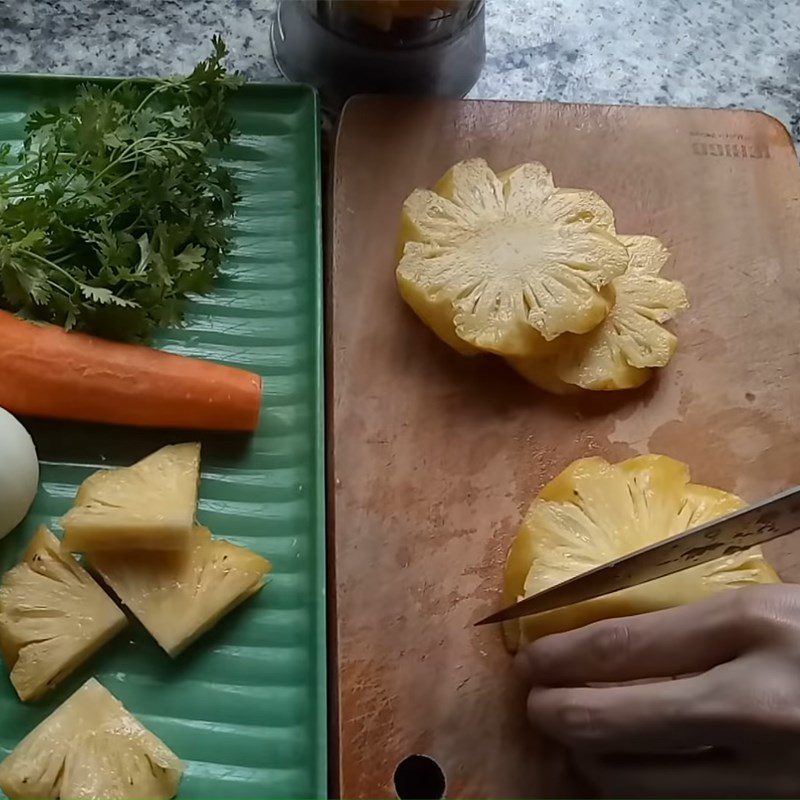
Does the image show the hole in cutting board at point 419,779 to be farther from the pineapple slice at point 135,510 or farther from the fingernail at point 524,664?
the pineapple slice at point 135,510

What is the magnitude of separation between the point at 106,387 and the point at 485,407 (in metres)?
0.44

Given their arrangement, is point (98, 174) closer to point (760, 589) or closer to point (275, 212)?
point (275, 212)

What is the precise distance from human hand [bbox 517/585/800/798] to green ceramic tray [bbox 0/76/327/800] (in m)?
0.25

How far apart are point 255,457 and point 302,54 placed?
621 millimetres

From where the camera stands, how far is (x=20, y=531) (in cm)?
106

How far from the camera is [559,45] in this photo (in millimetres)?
1582

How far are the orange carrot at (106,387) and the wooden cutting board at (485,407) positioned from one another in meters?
0.13

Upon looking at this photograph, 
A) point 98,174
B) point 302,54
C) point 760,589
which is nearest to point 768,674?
point 760,589

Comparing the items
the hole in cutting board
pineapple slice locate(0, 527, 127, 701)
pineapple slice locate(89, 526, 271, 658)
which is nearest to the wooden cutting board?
the hole in cutting board

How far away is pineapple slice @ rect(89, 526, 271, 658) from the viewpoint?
1.00m

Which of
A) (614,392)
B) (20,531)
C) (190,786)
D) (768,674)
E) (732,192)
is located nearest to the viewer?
(768,674)

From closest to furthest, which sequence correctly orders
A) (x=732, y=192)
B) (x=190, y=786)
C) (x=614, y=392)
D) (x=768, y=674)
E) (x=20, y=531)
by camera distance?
1. (x=768, y=674)
2. (x=190, y=786)
3. (x=20, y=531)
4. (x=614, y=392)
5. (x=732, y=192)

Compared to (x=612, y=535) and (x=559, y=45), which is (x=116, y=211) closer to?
(x=612, y=535)

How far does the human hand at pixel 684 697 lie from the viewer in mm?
836
